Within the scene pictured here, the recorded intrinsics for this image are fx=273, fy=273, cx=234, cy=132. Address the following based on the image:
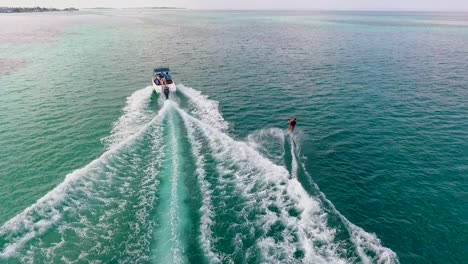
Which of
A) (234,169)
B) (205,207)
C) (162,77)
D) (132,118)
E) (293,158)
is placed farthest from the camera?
(162,77)

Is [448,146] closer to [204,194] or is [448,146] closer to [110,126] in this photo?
[204,194]

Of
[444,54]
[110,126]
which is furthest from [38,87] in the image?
[444,54]

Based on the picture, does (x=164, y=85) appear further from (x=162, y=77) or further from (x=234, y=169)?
(x=234, y=169)

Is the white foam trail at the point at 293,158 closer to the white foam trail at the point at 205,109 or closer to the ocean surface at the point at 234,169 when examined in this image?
the ocean surface at the point at 234,169

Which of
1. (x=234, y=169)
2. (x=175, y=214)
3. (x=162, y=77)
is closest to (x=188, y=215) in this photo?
(x=175, y=214)

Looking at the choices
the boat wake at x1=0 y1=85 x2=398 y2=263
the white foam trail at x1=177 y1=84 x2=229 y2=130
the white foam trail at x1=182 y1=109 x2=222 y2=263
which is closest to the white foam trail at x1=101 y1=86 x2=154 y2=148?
the boat wake at x1=0 y1=85 x2=398 y2=263
